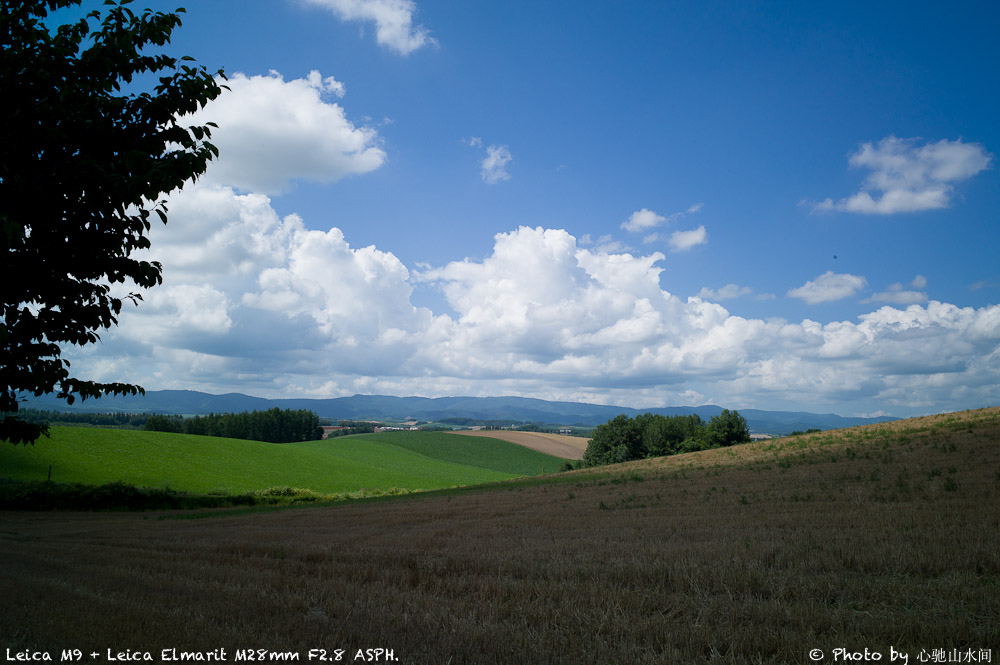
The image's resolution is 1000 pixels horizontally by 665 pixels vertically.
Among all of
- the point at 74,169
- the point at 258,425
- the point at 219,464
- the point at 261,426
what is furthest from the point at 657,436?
the point at 74,169

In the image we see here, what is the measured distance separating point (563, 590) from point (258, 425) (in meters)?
142

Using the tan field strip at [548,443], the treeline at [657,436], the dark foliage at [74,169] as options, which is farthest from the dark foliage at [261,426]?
the dark foliage at [74,169]

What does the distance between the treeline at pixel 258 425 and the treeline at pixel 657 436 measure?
79038 mm

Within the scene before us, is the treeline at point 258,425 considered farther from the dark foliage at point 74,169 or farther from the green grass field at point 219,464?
the dark foliage at point 74,169

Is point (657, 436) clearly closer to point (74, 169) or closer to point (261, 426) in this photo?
point (261, 426)

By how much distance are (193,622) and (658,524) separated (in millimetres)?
11453

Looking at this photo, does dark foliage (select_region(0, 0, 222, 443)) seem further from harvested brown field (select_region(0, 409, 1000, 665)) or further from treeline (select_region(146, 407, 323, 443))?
treeline (select_region(146, 407, 323, 443))

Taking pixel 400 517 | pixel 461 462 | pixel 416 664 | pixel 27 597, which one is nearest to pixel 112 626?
pixel 27 597

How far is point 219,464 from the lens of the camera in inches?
2633

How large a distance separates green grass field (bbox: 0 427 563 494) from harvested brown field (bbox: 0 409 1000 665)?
44015 millimetres

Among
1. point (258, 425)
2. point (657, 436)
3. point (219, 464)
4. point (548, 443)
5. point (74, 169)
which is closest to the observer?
point (74, 169)

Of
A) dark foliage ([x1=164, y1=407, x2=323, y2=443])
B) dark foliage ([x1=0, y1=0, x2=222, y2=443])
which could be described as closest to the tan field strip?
dark foliage ([x1=164, y1=407, x2=323, y2=443])

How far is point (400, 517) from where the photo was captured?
20.6 meters

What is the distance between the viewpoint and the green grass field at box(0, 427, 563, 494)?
52.9 meters
